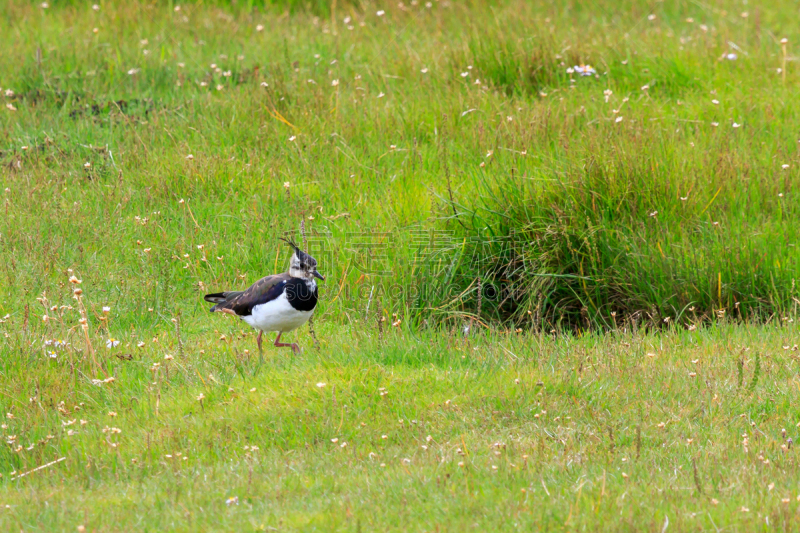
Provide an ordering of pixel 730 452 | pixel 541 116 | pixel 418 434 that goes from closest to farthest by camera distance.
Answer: pixel 730 452 → pixel 418 434 → pixel 541 116

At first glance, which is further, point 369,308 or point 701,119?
point 701,119

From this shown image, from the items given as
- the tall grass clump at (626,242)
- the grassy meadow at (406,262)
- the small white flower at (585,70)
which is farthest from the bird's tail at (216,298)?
the small white flower at (585,70)

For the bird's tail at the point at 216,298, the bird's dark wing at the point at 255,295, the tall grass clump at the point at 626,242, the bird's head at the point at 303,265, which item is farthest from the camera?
the tall grass clump at the point at 626,242

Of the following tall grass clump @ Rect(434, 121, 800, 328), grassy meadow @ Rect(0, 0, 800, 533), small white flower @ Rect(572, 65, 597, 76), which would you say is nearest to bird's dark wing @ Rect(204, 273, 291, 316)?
grassy meadow @ Rect(0, 0, 800, 533)

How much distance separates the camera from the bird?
6.37 m

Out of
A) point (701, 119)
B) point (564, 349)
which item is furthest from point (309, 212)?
point (701, 119)

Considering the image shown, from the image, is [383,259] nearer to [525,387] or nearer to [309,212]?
[309,212]

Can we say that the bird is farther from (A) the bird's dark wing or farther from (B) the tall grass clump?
(B) the tall grass clump

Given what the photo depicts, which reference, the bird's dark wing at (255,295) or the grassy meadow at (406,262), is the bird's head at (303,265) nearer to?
the bird's dark wing at (255,295)

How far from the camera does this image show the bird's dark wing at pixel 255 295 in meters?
6.54

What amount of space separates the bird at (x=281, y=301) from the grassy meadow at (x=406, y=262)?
271 millimetres

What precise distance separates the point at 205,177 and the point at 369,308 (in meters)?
2.62

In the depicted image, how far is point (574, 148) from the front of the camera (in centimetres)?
861

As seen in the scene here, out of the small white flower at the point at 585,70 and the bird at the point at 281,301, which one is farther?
the small white flower at the point at 585,70
